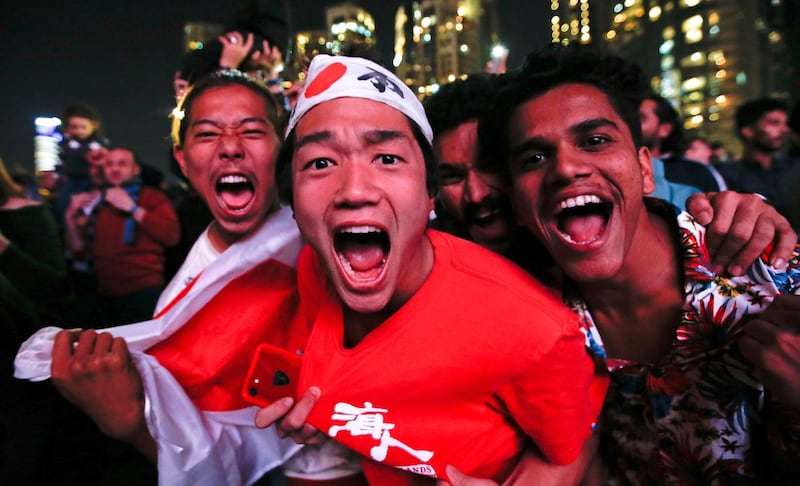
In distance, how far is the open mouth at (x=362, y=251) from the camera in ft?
5.07

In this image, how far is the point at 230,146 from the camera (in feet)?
6.84

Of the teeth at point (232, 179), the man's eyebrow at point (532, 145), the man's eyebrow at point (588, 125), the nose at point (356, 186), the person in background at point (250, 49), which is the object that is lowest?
→ the nose at point (356, 186)

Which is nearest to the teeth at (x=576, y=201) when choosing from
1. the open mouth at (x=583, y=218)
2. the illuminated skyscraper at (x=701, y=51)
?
the open mouth at (x=583, y=218)

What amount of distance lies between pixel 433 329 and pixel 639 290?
2.60 ft

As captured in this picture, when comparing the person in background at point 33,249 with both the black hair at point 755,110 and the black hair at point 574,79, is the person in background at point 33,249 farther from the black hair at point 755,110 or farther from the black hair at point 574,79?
the black hair at point 755,110

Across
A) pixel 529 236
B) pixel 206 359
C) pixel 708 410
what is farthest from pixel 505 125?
pixel 206 359

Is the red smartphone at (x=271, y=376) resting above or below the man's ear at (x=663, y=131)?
below

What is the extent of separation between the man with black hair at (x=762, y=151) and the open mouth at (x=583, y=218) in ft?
12.5

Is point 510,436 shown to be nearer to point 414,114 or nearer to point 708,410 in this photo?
point 708,410

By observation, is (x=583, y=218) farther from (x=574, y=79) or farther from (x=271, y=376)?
(x=271, y=376)

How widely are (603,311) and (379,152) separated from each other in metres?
1.03

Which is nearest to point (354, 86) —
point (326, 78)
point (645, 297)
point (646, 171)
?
point (326, 78)

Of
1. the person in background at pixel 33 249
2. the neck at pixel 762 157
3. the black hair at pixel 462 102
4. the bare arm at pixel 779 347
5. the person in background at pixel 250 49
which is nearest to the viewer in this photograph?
the bare arm at pixel 779 347

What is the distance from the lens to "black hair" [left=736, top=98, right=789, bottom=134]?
17.2 ft
